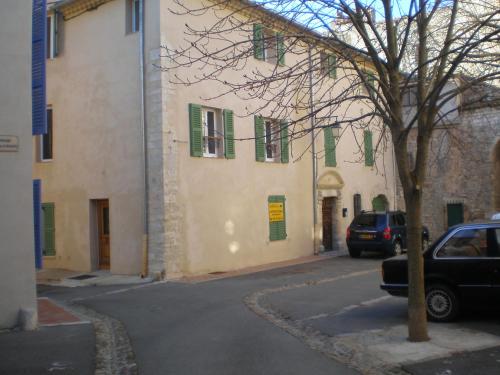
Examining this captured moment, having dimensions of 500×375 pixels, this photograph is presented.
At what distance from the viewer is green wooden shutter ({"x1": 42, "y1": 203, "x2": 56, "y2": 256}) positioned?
1706cm

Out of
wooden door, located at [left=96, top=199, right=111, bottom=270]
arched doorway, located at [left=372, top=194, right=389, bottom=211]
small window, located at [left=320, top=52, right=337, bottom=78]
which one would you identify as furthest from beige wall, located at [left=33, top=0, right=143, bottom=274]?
arched doorway, located at [left=372, top=194, right=389, bottom=211]

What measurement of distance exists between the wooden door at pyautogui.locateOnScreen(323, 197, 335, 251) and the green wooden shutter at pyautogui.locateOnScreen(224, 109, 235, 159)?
21.6 feet

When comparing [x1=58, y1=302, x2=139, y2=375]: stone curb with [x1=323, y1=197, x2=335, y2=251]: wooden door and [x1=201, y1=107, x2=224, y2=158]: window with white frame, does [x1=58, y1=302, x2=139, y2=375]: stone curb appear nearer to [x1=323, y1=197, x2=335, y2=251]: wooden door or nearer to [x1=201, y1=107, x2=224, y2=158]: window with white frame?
[x1=201, y1=107, x2=224, y2=158]: window with white frame

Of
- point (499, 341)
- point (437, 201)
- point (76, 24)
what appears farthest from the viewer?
point (437, 201)

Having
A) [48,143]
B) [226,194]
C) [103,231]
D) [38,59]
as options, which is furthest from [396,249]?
[38,59]

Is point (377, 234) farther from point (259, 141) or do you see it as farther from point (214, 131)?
point (214, 131)

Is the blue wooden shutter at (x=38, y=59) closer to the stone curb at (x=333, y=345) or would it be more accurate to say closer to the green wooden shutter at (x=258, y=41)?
the green wooden shutter at (x=258, y=41)

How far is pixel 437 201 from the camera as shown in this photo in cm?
2803

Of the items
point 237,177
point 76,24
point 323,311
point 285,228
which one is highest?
point 76,24

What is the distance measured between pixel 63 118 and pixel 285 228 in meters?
8.09

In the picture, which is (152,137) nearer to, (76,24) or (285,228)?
(76,24)

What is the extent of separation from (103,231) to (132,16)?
6294 mm

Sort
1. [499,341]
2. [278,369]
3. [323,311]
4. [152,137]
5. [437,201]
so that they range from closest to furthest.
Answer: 1. [278,369]
2. [499,341]
3. [323,311]
4. [152,137]
5. [437,201]

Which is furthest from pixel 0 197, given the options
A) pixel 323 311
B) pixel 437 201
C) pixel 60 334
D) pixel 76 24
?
pixel 437 201
